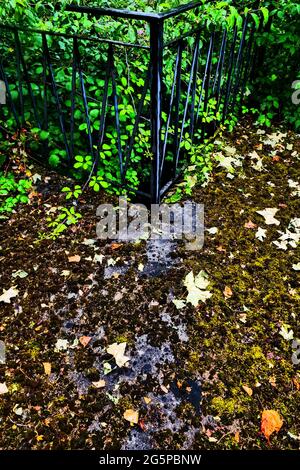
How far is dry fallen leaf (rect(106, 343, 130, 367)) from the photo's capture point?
2.15 m

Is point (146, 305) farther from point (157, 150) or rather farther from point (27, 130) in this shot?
point (27, 130)

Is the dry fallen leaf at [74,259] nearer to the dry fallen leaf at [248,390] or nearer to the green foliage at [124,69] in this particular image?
the green foliage at [124,69]

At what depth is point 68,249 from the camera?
2852mm

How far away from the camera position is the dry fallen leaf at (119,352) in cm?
215

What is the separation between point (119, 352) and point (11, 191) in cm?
209


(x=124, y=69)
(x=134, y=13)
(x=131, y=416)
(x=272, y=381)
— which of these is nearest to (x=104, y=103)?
(x=124, y=69)

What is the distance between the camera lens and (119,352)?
2203 millimetres

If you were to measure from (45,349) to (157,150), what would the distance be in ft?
5.87

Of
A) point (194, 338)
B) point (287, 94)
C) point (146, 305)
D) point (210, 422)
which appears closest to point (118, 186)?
point (146, 305)

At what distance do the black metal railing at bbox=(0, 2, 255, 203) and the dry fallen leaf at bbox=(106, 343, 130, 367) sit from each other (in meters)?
1.46

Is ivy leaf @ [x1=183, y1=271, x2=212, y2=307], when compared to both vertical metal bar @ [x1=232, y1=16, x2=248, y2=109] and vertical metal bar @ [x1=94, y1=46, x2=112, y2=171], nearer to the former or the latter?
vertical metal bar @ [x1=94, y1=46, x2=112, y2=171]

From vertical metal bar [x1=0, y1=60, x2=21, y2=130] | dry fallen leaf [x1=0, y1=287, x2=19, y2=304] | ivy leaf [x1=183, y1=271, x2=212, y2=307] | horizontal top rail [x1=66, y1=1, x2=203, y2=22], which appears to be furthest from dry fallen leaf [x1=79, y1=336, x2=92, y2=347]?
vertical metal bar [x1=0, y1=60, x2=21, y2=130]

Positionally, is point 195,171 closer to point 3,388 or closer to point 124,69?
point 124,69

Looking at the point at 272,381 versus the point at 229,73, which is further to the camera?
the point at 229,73
